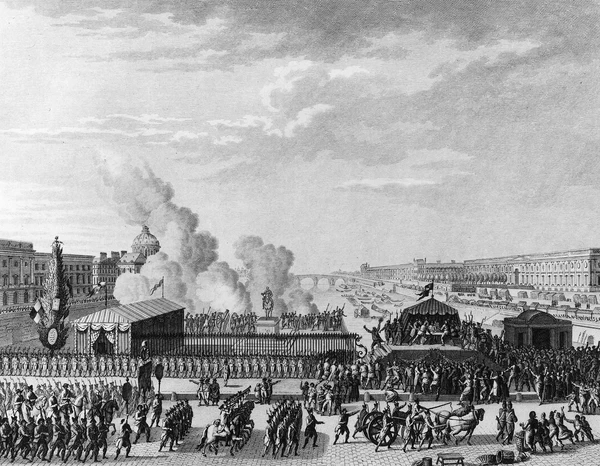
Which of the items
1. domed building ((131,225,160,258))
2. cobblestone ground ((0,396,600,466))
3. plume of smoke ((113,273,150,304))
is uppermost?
domed building ((131,225,160,258))

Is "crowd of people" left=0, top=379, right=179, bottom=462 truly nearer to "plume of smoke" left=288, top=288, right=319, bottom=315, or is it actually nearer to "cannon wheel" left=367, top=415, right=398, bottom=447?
"cannon wheel" left=367, top=415, right=398, bottom=447

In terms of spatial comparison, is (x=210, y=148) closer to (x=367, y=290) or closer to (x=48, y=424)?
(x=48, y=424)

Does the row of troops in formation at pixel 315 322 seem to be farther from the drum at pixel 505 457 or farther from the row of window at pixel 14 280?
the row of window at pixel 14 280

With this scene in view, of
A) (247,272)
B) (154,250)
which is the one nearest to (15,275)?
(154,250)

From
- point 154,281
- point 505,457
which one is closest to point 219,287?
A: point 154,281

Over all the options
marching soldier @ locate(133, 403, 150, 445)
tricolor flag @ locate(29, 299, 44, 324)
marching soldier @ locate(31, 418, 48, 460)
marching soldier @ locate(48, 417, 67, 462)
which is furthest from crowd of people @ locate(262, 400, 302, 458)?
tricolor flag @ locate(29, 299, 44, 324)

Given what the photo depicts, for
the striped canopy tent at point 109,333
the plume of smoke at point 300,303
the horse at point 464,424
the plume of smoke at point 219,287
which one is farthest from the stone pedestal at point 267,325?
the horse at point 464,424

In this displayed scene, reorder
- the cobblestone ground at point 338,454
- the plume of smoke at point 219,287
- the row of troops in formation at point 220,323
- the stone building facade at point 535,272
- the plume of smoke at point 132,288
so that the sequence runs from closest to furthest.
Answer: the cobblestone ground at point 338,454, the row of troops in formation at point 220,323, the plume of smoke at point 132,288, the plume of smoke at point 219,287, the stone building facade at point 535,272
